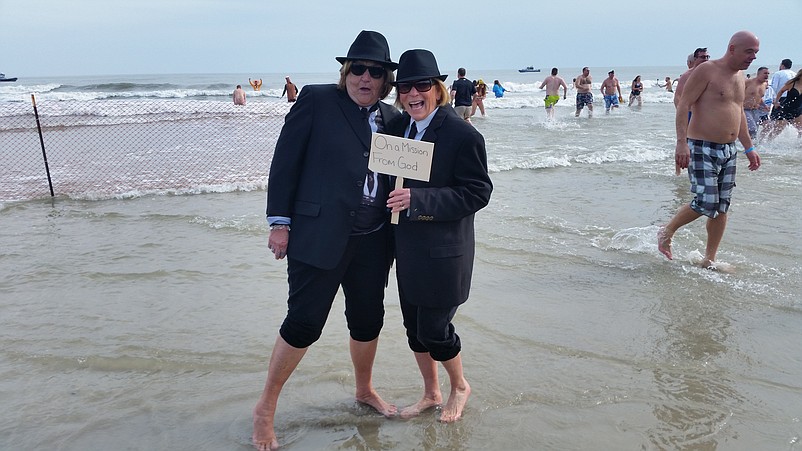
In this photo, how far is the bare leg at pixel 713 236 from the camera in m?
5.09

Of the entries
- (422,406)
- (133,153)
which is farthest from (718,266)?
(133,153)

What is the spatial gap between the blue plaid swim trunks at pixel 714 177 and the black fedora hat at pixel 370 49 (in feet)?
11.7

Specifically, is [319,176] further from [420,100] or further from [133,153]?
[133,153]

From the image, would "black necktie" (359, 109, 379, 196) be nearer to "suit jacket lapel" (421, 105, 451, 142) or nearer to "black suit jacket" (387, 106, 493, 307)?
"black suit jacket" (387, 106, 493, 307)

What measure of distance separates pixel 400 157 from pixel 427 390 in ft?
4.34

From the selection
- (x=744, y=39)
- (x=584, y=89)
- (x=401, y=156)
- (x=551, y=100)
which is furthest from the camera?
(x=584, y=89)

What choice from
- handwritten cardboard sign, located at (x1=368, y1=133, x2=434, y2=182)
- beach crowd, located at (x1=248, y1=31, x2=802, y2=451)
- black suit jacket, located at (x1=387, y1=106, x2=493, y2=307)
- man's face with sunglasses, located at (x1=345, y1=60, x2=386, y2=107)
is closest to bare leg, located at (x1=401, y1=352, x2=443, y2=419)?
beach crowd, located at (x1=248, y1=31, x2=802, y2=451)

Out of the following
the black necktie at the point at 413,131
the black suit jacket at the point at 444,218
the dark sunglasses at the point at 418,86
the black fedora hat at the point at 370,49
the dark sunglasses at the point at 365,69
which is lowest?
the black suit jacket at the point at 444,218

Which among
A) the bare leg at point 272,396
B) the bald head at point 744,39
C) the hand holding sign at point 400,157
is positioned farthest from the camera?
the bald head at point 744,39

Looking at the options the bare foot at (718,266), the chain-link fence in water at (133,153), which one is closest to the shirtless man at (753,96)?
the bare foot at (718,266)

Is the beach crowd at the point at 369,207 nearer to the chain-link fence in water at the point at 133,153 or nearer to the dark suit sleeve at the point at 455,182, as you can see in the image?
the dark suit sleeve at the point at 455,182

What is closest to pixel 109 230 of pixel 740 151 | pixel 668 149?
pixel 668 149

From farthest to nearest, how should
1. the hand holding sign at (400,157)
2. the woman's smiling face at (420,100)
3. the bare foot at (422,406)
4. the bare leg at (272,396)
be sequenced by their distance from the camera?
the bare foot at (422,406) → the bare leg at (272,396) → the woman's smiling face at (420,100) → the hand holding sign at (400,157)

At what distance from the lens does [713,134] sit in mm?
5012
